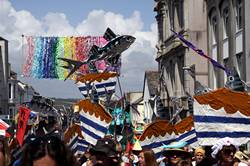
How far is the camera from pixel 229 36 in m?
31.8

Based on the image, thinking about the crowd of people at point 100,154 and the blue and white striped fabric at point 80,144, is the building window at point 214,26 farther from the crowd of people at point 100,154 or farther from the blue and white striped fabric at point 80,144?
the crowd of people at point 100,154

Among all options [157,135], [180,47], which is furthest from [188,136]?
[180,47]

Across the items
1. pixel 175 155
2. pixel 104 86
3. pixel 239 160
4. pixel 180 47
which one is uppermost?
pixel 180 47

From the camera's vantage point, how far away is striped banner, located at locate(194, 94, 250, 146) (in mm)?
9188

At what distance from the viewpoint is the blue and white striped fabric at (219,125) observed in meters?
9.18

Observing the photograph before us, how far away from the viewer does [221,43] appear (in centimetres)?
3403

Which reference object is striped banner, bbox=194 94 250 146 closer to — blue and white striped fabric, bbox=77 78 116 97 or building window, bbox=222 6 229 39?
blue and white striped fabric, bbox=77 78 116 97

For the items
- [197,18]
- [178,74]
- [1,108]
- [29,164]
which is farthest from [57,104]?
[29,164]

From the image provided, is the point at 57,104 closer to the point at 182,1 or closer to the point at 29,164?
the point at 182,1

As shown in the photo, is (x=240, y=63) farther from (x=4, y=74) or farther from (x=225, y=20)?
(x=4, y=74)

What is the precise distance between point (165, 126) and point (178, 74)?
3455 centimetres

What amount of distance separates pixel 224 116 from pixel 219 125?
0.49ft

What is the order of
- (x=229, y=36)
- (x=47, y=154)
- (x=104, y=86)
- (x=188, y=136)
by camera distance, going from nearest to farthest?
1. (x=47, y=154)
2. (x=188, y=136)
3. (x=104, y=86)
4. (x=229, y=36)

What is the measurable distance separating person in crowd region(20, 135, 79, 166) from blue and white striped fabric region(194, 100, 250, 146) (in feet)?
18.2
